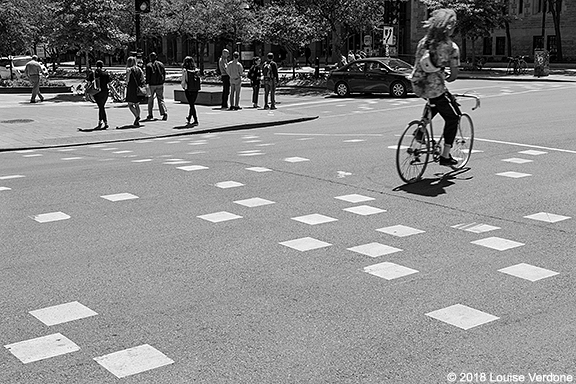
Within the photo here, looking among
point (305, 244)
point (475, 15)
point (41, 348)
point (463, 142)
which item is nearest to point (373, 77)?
point (463, 142)

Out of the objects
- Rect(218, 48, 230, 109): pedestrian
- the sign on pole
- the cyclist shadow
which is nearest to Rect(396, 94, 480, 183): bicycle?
the cyclist shadow

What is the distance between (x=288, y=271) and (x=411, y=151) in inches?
157

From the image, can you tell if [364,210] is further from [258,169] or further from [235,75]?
[235,75]

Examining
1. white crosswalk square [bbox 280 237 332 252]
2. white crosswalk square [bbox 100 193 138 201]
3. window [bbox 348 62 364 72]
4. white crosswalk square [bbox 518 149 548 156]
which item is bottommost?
white crosswalk square [bbox 280 237 332 252]

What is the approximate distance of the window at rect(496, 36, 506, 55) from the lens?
68375 millimetres

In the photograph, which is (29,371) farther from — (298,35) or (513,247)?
(298,35)

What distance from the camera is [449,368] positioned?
438 cm

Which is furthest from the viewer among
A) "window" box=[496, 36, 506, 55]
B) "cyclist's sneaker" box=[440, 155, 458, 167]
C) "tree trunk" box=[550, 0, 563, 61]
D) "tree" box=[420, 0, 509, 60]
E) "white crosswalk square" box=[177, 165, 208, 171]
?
"window" box=[496, 36, 506, 55]

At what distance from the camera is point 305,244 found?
280 inches

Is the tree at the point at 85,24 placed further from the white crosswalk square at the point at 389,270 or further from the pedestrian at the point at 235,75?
the white crosswalk square at the point at 389,270

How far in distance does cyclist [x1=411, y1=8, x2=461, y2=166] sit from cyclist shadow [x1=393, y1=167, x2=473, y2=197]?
0.61m

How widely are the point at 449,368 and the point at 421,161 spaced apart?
5.74 metres

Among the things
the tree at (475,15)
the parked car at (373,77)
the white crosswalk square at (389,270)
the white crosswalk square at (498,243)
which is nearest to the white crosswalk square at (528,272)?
the white crosswalk square at (498,243)

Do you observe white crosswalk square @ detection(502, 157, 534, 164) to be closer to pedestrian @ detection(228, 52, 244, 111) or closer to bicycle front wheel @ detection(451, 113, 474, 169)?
bicycle front wheel @ detection(451, 113, 474, 169)
